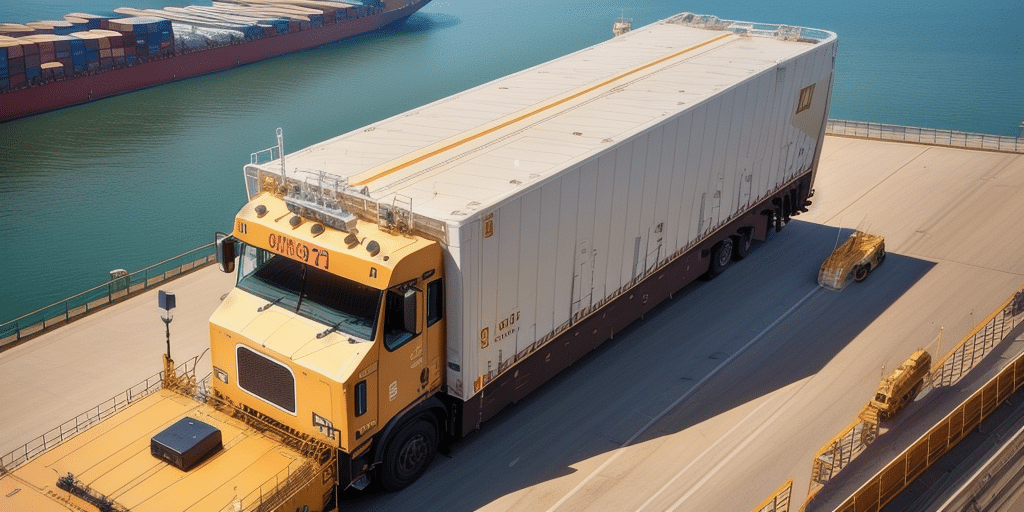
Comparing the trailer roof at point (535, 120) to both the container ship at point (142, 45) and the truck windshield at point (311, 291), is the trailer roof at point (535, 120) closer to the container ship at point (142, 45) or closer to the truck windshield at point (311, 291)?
the truck windshield at point (311, 291)

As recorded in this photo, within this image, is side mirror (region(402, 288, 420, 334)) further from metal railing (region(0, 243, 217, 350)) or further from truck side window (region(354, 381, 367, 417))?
metal railing (region(0, 243, 217, 350))

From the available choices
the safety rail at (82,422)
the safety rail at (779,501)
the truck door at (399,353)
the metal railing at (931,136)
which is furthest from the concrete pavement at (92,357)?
the metal railing at (931,136)

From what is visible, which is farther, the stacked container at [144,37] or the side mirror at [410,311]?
the stacked container at [144,37]

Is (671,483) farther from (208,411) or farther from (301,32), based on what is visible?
A: (301,32)

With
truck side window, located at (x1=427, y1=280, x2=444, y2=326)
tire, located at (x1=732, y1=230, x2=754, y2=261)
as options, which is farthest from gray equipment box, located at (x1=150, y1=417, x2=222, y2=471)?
tire, located at (x1=732, y1=230, x2=754, y2=261)

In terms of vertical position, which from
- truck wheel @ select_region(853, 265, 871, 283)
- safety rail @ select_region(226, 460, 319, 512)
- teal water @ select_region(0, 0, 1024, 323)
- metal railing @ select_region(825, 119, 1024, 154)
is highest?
metal railing @ select_region(825, 119, 1024, 154)
